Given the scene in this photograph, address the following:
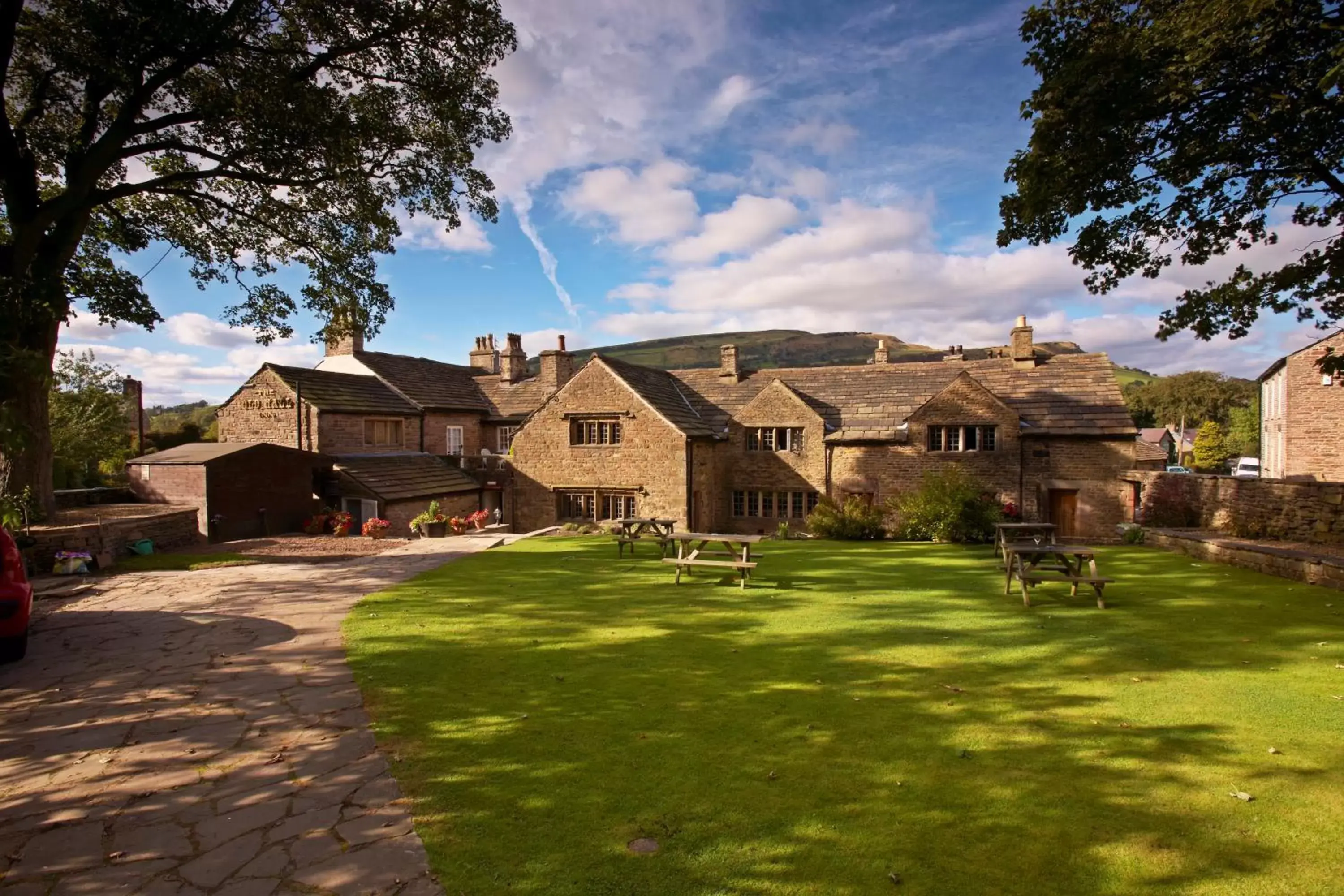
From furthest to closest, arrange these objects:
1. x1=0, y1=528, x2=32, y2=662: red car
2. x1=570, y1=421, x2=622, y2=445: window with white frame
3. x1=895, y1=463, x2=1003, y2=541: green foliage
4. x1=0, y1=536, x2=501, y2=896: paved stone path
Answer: x1=570, y1=421, x2=622, y2=445: window with white frame, x1=895, y1=463, x2=1003, y2=541: green foliage, x1=0, y1=528, x2=32, y2=662: red car, x1=0, y1=536, x2=501, y2=896: paved stone path

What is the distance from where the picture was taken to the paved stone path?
440 centimetres

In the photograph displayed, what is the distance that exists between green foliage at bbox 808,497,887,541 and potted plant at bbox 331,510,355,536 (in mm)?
17816

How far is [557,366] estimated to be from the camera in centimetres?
3528

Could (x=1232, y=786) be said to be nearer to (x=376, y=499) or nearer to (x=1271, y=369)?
(x=376, y=499)

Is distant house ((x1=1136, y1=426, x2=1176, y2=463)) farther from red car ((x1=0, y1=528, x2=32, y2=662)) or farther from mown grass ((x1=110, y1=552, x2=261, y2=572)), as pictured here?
red car ((x1=0, y1=528, x2=32, y2=662))

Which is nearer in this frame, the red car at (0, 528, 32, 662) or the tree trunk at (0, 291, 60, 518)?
the red car at (0, 528, 32, 662)

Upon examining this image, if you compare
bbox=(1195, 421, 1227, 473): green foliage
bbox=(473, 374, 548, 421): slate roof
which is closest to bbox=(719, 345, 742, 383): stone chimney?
bbox=(473, 374, 548, 421): slate roof

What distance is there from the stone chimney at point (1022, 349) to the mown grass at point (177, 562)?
31.3 metres

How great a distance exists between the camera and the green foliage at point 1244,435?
235ft

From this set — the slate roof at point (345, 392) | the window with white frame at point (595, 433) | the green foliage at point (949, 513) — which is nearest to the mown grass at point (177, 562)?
the slate roof at point (345, 392)

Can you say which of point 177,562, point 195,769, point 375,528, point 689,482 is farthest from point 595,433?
point 195,769

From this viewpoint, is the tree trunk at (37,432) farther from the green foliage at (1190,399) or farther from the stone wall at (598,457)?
the green foliage at (1190,399)

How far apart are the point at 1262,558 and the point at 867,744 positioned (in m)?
14.7

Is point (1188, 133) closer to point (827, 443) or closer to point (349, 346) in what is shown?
point (827, 443)
